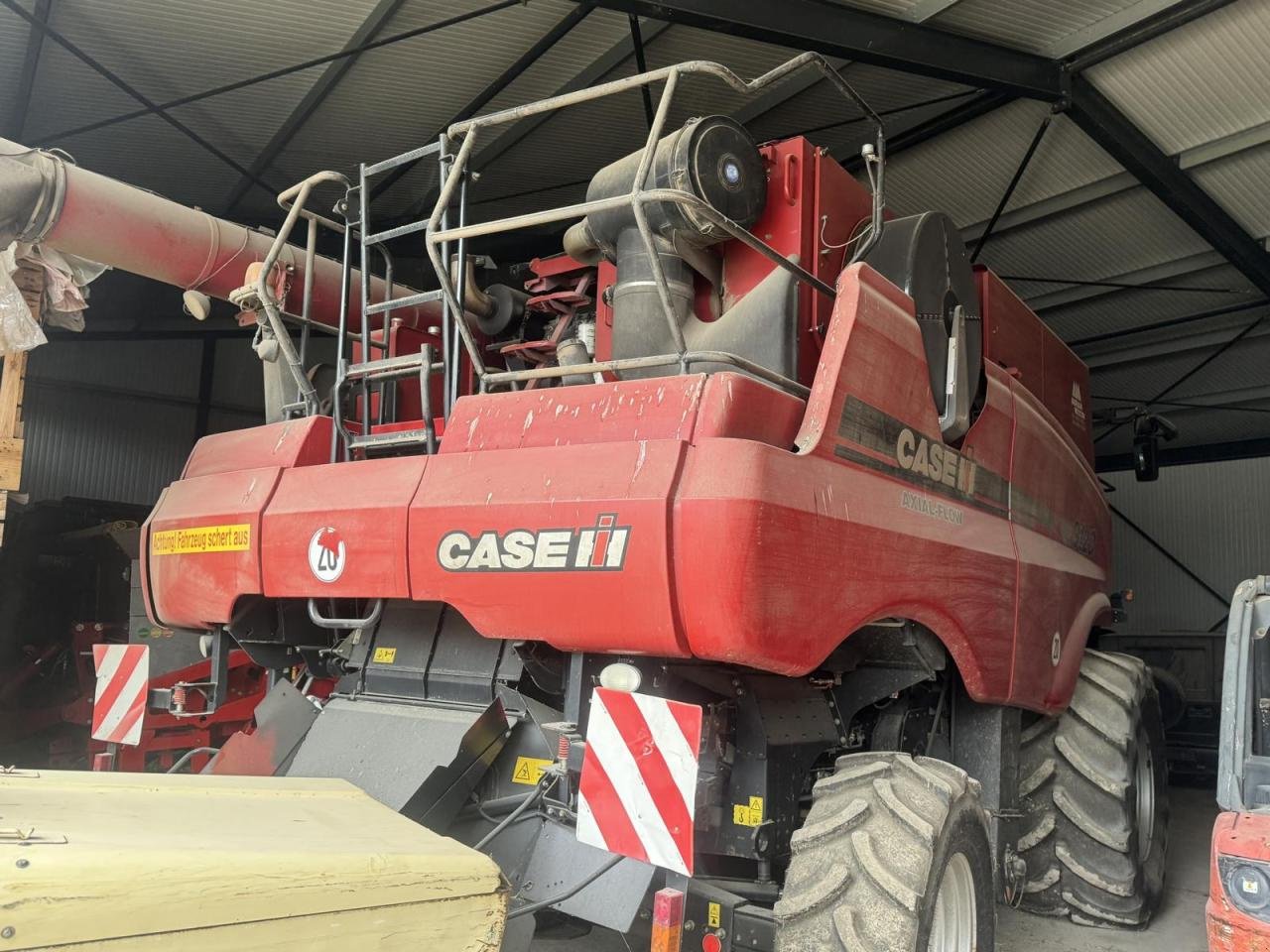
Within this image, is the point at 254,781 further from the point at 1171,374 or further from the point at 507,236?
the point at 1171,374

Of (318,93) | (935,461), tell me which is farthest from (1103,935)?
(318,93)

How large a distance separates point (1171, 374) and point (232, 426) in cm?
1298

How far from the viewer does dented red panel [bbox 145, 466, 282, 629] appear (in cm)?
378

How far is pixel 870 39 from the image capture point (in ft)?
22.4

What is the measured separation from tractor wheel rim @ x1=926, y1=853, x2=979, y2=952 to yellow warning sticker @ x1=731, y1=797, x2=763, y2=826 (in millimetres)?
615

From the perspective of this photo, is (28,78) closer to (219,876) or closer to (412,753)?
(412,753)

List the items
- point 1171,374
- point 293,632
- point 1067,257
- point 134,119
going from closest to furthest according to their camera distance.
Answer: point 293,632 → point 134,119 → point 1067,257 → point 1171,374

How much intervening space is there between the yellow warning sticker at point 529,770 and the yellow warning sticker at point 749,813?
640 mm

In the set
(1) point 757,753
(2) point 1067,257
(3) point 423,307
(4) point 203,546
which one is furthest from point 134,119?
(2) point 1067,257

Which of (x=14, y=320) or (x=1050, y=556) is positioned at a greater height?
(x=14, y=320)

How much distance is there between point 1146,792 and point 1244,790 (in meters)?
2.11

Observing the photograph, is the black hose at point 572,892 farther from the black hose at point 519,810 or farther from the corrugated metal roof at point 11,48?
the corrugated metal roof at point 11,48

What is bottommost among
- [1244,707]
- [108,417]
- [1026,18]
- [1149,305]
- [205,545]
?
[1244,707]

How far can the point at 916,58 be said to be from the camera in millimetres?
7031
